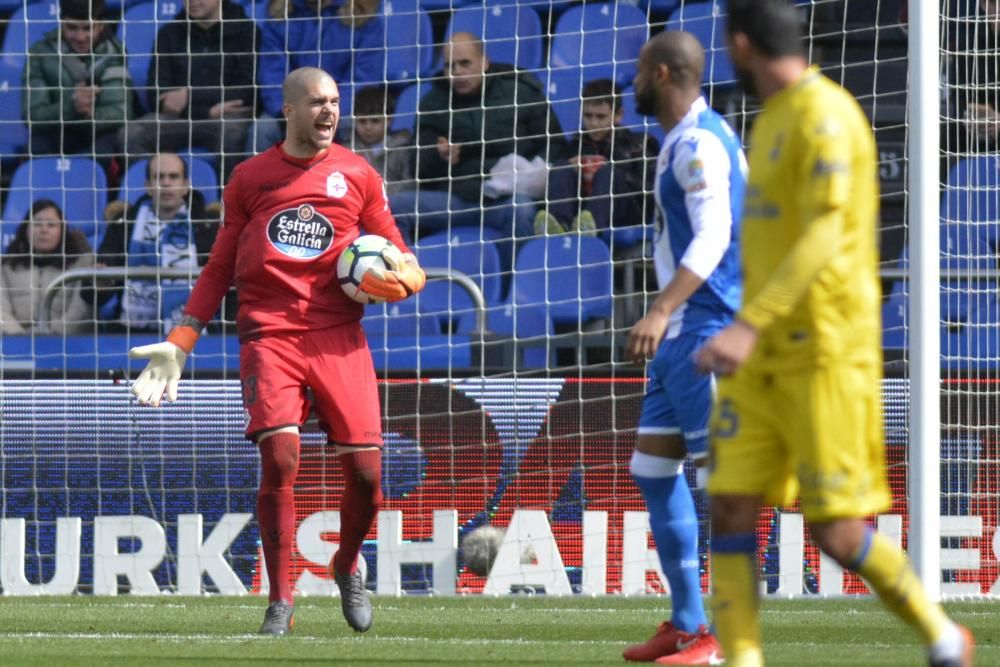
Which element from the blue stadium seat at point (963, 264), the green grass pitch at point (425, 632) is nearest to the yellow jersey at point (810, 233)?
the green grass pitch at point (425, 632)

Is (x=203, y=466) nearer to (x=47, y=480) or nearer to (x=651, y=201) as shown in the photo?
(x=47, y=480)

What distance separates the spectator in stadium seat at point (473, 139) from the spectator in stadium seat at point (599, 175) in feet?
0.55

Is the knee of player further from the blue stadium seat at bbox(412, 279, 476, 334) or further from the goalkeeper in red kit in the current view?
the blue stadium seat at bbox(412, 279, 476, 334)

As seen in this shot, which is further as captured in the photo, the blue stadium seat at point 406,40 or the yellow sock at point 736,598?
the blue stadium seat at point 406,40

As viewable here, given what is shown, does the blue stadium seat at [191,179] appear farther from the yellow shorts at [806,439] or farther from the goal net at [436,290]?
the yellow shorts at [806,439]

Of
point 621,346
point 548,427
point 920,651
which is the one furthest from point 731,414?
point 621,346

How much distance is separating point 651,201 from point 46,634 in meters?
5.37

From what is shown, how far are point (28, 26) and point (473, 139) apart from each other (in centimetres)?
366

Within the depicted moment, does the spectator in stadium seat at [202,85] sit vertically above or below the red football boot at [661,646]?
above

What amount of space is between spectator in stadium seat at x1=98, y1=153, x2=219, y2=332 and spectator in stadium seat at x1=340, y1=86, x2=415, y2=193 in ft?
3.45

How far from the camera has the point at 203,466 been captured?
318 inches

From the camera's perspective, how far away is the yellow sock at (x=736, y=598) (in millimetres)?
3486

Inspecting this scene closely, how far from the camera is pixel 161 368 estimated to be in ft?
19.2

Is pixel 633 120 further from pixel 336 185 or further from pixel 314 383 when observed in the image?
pixel 314 383
